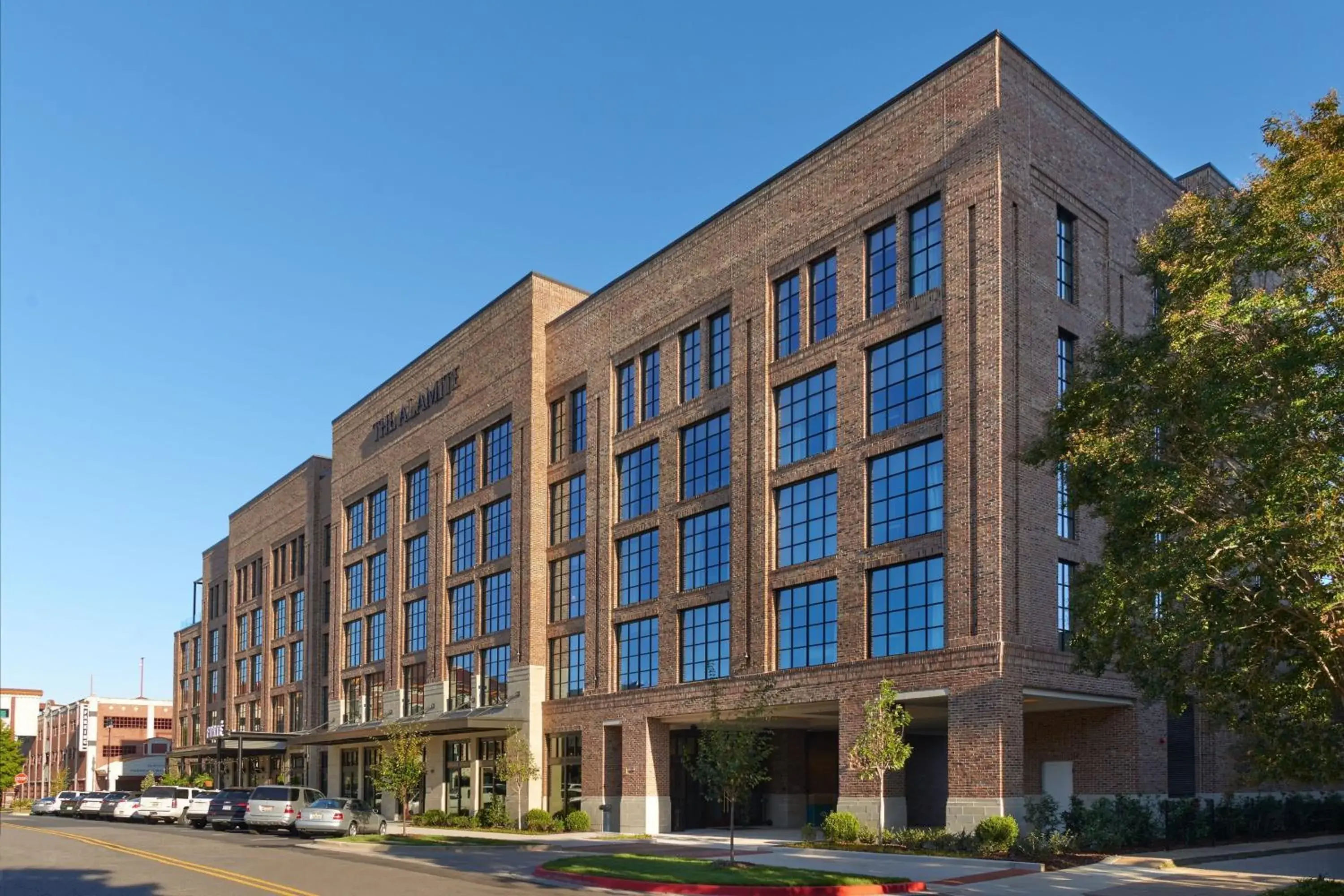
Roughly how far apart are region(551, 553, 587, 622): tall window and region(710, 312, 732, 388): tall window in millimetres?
10172

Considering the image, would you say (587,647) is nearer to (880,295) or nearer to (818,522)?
(818,522)

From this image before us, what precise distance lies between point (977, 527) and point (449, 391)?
33.5 m

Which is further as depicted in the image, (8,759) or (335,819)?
(8,759)

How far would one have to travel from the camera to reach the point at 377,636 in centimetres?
6850

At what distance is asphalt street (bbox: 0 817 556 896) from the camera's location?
2414cm

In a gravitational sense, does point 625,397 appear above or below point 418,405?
below

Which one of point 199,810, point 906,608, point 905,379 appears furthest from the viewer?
point 199,810

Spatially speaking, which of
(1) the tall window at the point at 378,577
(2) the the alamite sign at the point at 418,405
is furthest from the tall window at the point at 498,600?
(1) the tall window at the point at 378,577

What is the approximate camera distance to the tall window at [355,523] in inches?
2825

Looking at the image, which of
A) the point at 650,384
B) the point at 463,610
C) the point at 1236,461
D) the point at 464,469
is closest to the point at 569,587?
the point at 463,610

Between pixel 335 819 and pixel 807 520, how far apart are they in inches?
743

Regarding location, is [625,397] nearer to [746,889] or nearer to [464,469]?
[464,469]

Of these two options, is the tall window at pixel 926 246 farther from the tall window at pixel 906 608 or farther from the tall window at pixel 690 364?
the tall window at pixel 690 364

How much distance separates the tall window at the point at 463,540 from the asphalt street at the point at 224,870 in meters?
18.3
